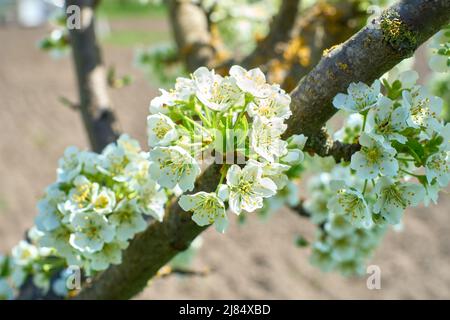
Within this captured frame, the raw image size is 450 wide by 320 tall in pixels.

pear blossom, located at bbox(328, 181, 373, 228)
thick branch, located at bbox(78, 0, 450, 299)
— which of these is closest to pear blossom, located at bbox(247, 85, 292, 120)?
thick branch, located at bbox(78, 0, 450, 299)

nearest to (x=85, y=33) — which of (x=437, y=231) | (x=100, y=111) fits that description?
(x=100, y=111)

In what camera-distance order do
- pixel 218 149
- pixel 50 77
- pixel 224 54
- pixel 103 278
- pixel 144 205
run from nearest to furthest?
pixel 218 149 → pixel 144 205 → pixel 103 278 → pixel 224 54 → pixel 50 77

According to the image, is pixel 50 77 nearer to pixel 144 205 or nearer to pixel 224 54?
pixel 224 54

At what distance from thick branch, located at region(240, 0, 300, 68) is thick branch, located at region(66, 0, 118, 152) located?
0.73m

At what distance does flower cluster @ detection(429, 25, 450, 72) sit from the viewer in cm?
151

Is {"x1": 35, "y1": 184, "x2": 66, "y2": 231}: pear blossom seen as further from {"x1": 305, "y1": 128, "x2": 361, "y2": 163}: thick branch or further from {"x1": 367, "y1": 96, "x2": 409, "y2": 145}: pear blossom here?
{"x1": 367, "y1": 96, "x2": 409, "y2": 145}: pear blossom

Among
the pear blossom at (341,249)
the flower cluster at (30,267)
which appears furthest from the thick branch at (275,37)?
the flower cluster at (30,267)

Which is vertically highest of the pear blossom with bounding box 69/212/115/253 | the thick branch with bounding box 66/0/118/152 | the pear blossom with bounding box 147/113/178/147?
the thick branch with bounding box 66/0/118/152

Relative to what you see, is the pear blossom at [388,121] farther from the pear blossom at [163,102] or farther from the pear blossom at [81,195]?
the pear blossom at [81,195]

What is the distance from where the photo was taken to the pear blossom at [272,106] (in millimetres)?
1347

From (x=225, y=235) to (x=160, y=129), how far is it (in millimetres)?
4493

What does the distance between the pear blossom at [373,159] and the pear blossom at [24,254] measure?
127 centimetres

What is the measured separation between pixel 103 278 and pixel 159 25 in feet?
42.9

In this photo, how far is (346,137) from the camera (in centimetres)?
172
